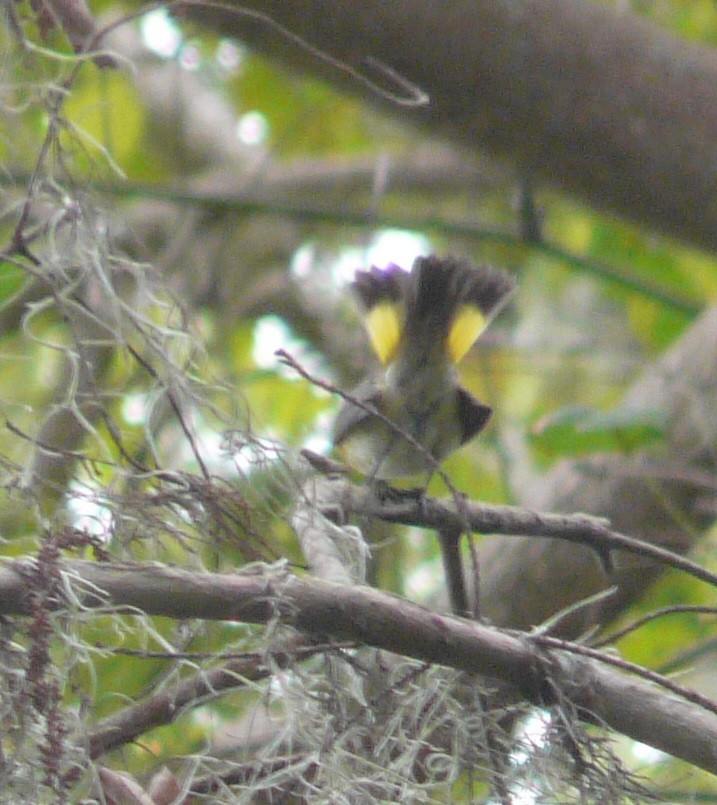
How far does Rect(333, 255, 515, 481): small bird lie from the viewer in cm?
149

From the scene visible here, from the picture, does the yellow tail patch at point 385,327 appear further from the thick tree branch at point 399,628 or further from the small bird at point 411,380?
the thick tree branch at point 399,628

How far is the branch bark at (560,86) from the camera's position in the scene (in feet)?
8.12

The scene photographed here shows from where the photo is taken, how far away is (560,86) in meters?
2.58

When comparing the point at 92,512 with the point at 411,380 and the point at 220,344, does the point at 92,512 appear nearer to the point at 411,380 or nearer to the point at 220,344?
the point at 411,380

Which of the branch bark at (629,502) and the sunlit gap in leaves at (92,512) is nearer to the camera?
the sunlit gap in leaves at (92,512)

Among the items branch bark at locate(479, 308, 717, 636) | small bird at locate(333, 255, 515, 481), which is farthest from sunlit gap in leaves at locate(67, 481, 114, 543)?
branch bark at locate(479, 308, 717, 636)

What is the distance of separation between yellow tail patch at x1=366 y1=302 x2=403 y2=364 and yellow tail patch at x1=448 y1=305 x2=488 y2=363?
0.06 m

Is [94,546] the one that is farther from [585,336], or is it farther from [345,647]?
[585,336]

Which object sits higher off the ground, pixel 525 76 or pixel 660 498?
pixel 525 76

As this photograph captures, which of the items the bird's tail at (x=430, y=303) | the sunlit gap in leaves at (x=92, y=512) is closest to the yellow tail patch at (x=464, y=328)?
the bird's tail at (x=430, y=303)

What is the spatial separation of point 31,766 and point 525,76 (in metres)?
1.89

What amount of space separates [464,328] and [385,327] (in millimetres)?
104

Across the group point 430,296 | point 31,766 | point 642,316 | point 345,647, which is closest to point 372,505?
point 430,296

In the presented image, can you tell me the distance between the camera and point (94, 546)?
101cm
